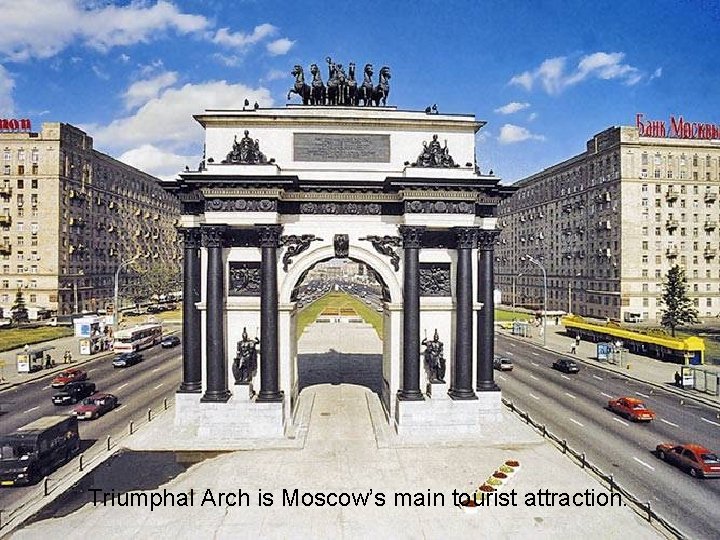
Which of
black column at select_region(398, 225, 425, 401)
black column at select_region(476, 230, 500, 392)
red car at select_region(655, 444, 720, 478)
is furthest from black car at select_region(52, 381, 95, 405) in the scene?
red car at select_region(655, 444, 720, 478)

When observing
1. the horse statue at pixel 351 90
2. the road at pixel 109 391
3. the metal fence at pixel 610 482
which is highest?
the horse statue at pixel 351 90

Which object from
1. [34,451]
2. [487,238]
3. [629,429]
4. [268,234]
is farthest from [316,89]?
[629,429]

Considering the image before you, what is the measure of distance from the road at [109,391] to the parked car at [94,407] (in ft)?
1.48

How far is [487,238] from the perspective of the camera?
29266 millimetres

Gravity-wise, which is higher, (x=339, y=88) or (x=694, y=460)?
(x=339, y=88)

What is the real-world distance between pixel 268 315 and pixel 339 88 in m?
14.6

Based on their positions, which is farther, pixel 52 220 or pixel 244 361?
pixel 52 220

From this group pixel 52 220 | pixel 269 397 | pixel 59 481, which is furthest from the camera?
pixel 52 220

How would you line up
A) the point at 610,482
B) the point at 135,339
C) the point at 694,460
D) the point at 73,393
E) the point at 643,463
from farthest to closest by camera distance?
the point at 135,339 → the point at 73,393 → the point at 643,463 → the point at 694,460 → the point at 610,482

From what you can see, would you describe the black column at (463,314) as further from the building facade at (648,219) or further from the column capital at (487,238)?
the building facade at (648,219)

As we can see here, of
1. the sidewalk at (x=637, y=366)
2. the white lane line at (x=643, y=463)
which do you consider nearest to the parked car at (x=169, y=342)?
the sidewalk at (x=637, y=366)

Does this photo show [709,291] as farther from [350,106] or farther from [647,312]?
[350,106]

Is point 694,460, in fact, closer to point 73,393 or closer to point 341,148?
point 341,148

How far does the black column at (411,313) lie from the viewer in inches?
1069
